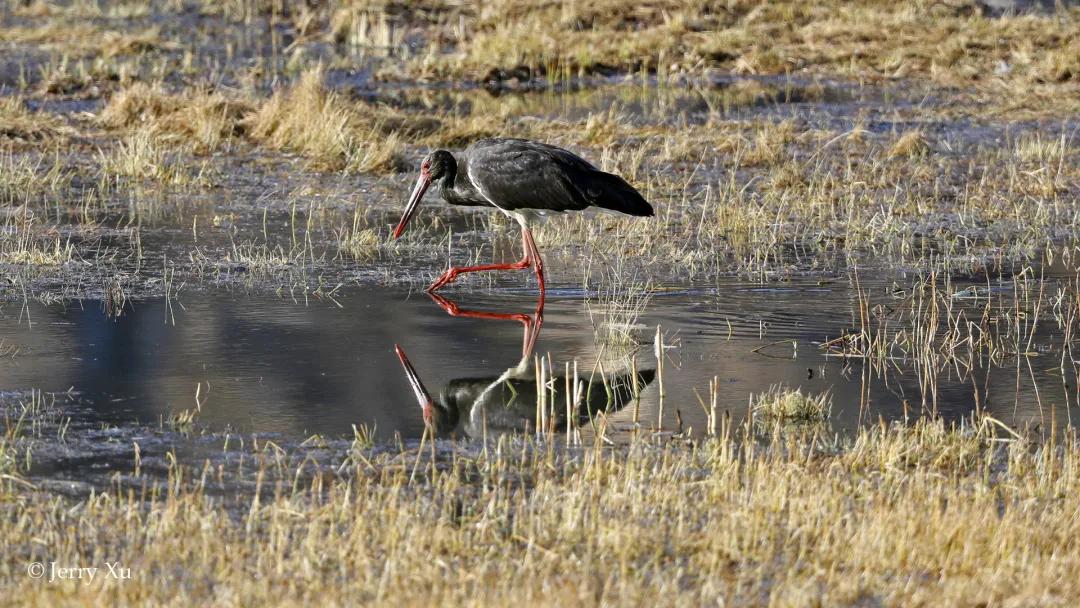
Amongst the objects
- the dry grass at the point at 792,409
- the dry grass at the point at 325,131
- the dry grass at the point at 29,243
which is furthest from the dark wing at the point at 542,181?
the dry grass at the point at 325,131

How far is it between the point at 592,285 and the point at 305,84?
7482mm

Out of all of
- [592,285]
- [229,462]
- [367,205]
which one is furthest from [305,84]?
[229,462]

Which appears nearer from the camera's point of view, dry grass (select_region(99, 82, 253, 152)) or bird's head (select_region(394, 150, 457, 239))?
bird's head (select_region(394, 150, 457, 239))

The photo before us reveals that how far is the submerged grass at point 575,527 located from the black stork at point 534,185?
400 cm

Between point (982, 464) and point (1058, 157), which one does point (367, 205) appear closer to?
point (1058, 157)

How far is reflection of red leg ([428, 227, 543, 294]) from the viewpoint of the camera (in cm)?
1095

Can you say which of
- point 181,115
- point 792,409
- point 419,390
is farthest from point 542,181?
point 181,115

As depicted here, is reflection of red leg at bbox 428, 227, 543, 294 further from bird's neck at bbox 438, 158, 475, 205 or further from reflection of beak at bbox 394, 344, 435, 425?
reflection of beak at bbox 394, 344, 435, 425

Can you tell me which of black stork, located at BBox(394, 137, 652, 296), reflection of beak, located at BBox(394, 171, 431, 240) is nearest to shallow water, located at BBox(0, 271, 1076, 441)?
black stork, located at BBox(394, 137, 652, 296)

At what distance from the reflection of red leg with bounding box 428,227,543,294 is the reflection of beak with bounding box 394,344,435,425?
1.65m

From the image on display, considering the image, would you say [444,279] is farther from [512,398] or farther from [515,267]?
[512,398]

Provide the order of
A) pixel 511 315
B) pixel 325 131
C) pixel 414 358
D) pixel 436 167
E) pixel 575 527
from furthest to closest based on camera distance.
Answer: pixel 325 131
pixel 436 167
pixel 511 315
pixel 414 358
pixel 575 527

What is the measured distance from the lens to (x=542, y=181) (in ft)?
36.1

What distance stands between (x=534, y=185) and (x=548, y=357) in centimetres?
273
